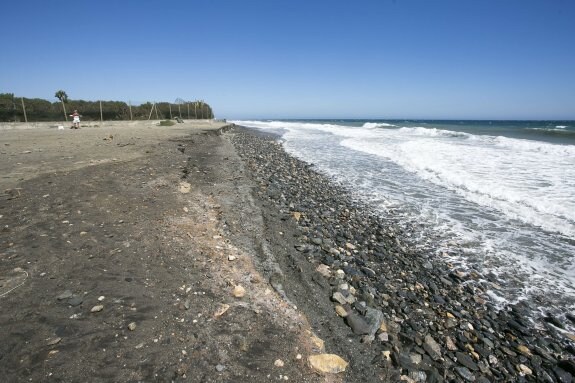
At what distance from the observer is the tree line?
23.9 meters

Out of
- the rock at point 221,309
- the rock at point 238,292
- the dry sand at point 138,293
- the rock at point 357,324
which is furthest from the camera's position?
the rock at point 238,292

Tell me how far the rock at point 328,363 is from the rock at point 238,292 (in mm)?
1076

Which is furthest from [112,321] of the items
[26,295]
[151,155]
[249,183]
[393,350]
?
[151,155]

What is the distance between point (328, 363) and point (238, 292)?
4.17ft

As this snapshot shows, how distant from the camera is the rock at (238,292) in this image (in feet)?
11.3

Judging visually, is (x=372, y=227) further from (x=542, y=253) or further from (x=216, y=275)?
(x=216, y=275)

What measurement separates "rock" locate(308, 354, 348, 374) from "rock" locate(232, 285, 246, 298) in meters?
1.08

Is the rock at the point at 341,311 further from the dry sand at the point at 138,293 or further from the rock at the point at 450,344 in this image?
the rock at the point at 450,344

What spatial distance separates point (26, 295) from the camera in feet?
10.4

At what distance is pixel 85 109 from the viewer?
30.8 m

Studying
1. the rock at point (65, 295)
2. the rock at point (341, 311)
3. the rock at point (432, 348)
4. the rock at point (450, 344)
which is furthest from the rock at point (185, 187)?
the rock at point (450, 344)

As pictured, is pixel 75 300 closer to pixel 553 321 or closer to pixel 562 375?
pixel 562 375

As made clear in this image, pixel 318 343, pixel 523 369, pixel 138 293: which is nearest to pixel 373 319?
pixel 318 343

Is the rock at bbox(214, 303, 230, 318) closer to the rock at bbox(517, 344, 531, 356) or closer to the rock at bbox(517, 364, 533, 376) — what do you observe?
the rock at bbox(517, 364, 533, 376)
